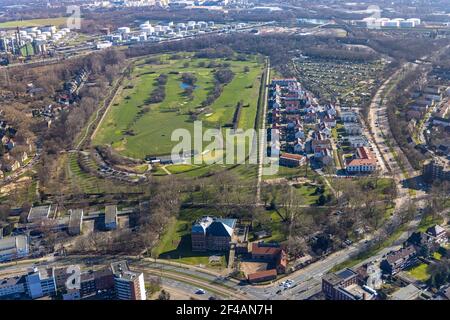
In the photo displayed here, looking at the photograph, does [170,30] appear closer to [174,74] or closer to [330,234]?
[174,74]

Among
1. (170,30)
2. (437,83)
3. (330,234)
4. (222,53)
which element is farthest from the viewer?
(170,30)

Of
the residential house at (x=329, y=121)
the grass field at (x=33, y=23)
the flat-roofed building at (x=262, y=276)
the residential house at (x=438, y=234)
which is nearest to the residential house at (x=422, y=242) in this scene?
the residential house at (x=438, y=234)

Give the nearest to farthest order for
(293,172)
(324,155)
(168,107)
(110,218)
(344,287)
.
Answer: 1. (344,287)
2. (110,218)
3. (293,172)
4. (324,155)
5. (168,107)

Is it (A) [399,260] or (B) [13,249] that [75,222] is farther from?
(A) [399,260]

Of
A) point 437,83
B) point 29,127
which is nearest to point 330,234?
point 29,127

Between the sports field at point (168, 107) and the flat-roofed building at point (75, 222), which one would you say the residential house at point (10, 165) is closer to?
the sports field at point (168, 107)

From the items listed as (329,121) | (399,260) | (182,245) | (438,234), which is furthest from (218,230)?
(329,121)
